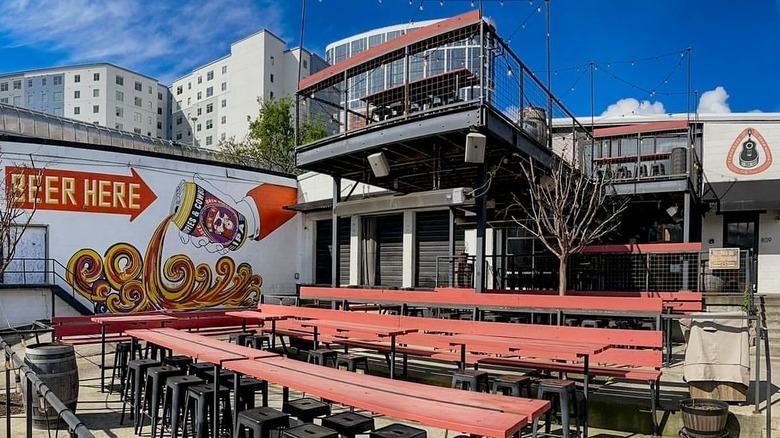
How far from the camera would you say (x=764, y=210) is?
1394 centimetres

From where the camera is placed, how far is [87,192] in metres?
14.9

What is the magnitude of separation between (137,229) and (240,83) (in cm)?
4729

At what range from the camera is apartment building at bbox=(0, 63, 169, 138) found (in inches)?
2660

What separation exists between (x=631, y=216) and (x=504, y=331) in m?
11.5

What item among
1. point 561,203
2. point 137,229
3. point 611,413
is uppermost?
point 561,203

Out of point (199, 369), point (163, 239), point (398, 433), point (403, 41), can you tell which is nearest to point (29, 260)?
point (163, 239)

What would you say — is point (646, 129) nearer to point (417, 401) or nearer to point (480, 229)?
point (480, 229)

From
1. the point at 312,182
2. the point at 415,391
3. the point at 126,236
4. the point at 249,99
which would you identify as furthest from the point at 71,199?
the point at 249,99

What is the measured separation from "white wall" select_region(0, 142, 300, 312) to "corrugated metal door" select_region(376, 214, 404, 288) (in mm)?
4232

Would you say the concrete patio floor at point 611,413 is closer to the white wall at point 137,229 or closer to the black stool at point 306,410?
the black stool at point 306,410

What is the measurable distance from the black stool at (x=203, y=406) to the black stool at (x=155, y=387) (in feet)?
1.05

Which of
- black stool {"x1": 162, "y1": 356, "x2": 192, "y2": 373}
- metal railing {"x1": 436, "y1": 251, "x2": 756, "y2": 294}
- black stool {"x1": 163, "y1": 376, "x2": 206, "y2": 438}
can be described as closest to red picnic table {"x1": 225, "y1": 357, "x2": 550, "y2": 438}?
black stool {"x1": 163, "y1": 376, "x2": 206, "y2": 438}

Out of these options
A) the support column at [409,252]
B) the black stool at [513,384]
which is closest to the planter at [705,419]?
the black stool at [513,384]

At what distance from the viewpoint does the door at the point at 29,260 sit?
1379 cm
